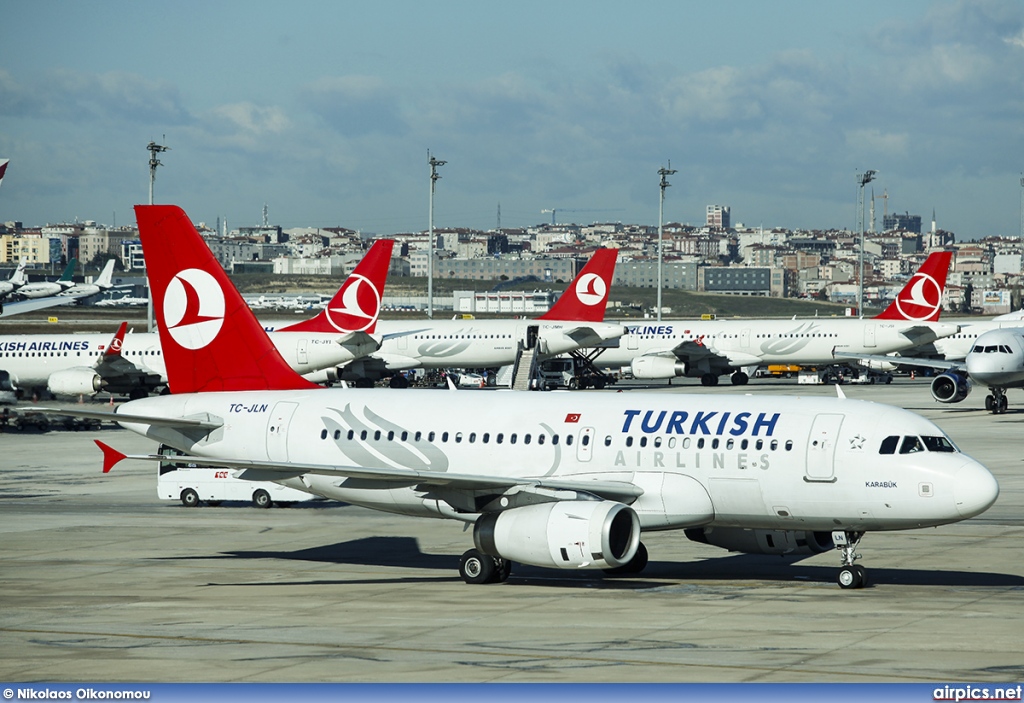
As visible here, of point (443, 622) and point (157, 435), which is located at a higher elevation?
point (157, 435)

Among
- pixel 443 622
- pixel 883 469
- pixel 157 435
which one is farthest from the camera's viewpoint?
pixel 157 435

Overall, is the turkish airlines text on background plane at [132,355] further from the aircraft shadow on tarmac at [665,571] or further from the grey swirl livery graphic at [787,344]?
the aircraft shadow on tarmac at [665,571]

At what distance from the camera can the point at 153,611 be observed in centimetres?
2553

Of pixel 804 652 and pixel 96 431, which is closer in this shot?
pixel 804 652

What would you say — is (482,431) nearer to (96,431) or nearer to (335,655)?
(335,655)

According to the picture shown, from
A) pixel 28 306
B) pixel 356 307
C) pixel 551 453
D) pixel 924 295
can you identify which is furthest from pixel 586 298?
pixel 551 453

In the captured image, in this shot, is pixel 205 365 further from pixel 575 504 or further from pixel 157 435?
pixel 575 504

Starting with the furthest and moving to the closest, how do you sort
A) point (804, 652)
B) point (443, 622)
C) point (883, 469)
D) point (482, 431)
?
point (482, 431), point (883, 469), point (443, 622), point (804, 652)

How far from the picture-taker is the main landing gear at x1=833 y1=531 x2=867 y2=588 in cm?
2730

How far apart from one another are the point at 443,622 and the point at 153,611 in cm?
599

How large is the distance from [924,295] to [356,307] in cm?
4781

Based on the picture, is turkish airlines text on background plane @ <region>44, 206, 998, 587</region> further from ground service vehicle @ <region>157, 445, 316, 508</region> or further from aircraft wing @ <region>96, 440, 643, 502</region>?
ground service vehicle @ <region>157, 445, 316, 508</region>

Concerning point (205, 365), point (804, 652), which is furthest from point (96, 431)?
point (804, 652)

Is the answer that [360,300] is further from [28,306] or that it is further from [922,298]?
[922,298]
